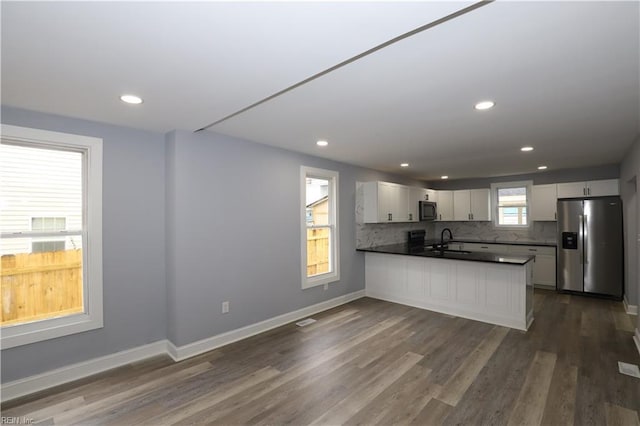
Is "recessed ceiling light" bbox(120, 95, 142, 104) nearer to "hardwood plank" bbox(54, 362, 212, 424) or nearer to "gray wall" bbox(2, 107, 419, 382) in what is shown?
"gray wall" bbox(2, 107, 419, 382)

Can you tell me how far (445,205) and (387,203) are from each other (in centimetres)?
257

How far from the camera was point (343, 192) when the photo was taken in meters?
5.10

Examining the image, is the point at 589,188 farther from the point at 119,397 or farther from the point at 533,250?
the point at 119,397

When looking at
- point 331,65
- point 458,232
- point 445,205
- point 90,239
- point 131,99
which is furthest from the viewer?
point 458,232

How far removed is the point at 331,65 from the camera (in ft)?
5.80

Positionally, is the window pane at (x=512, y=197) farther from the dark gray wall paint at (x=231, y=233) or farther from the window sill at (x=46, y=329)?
the window sill at (x=46, y=329)

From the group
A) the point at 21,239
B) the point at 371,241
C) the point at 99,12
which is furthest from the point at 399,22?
the point at 371,241

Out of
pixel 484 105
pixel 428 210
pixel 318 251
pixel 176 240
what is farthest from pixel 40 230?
pixel 428 210

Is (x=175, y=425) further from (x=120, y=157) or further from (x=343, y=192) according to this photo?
(x=343, y=192)

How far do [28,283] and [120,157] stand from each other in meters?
1.34

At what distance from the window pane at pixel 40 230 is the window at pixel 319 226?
2561mm

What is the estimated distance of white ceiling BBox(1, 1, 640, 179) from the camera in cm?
135

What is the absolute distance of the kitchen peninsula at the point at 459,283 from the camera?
12.8 feet

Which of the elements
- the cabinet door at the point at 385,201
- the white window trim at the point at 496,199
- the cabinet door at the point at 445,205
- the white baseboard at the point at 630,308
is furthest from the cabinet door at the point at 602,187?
the cabinet door at the point at 385,201
